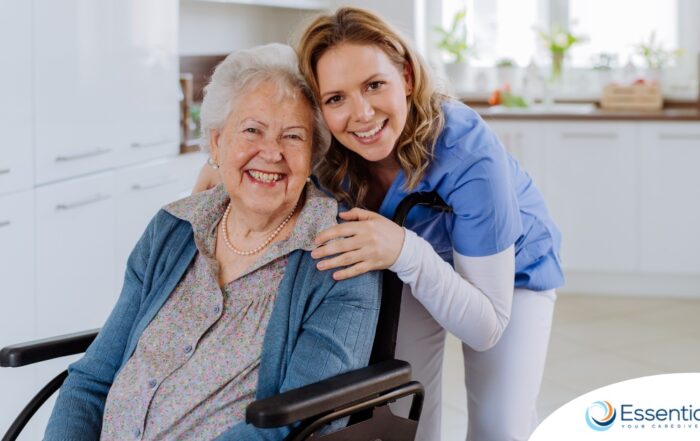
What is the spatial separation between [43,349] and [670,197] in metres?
3.84

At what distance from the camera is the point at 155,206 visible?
3.47 meters

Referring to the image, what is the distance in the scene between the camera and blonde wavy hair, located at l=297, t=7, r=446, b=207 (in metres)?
1.87

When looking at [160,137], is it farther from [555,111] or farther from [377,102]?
[555,111]

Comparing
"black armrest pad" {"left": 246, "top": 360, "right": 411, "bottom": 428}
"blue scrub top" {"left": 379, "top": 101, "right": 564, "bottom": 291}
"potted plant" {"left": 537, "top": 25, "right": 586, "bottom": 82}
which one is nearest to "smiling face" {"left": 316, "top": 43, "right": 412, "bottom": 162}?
"blue scrub top" {"left": 379, "top": 101, "right": 564, "bottom": 291}

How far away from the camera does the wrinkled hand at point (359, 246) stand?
1.76 metres

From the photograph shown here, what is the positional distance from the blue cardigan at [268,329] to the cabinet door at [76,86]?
93cm

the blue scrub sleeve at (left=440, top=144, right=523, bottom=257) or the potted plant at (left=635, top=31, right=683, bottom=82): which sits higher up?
the potted plant at (left=635, top=31, right=683, bottom=82)

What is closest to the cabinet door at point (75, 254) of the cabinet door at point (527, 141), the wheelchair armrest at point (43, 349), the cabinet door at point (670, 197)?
the wheelchair armrest at point (43, 349)

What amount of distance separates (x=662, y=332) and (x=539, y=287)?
2.55 metres

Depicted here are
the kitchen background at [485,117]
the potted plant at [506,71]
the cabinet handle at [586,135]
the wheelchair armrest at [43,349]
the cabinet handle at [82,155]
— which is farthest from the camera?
the potted plant at [506,71]

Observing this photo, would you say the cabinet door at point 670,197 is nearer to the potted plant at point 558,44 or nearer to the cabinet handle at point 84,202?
the potted plant at point 558,44

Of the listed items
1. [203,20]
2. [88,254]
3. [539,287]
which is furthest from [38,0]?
[203,20]

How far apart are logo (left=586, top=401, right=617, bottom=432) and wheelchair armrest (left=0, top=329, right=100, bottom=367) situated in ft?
3.16

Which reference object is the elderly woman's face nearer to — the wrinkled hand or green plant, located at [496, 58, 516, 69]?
the wrinkled hand
